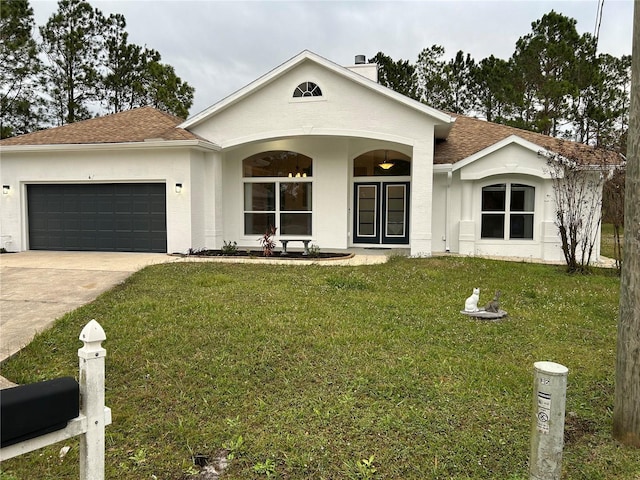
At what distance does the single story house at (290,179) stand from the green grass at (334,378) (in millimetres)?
5361

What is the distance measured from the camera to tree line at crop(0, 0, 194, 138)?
23375mm

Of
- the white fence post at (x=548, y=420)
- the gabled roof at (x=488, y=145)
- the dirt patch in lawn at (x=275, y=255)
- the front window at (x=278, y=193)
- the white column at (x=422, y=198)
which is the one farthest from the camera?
the front window at (x=278, y=193)

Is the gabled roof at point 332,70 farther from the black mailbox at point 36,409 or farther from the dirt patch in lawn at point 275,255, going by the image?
the black mailbox at point 36,409

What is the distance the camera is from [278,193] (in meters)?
14.5

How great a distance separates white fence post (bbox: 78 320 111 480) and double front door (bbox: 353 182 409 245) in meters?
12.9

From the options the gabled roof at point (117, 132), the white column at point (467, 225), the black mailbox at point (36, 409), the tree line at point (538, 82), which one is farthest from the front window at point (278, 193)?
the tree line at point (538, 82)

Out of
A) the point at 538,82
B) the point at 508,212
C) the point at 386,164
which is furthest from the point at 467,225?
the point at 538,82

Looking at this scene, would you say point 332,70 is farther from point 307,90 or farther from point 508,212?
point 508,212

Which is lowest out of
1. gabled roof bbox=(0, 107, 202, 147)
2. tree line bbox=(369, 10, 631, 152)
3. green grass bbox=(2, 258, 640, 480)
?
green grass bbox=(2, 258, 640, 480)

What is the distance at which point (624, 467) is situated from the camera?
2.99 metres

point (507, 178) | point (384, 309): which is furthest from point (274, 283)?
point (507, 178)

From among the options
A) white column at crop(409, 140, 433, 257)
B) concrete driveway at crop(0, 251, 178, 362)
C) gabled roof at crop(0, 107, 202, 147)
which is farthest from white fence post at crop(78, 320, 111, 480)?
gabled roof at crop(0, 107, 202, 147)

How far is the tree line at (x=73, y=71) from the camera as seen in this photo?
23.4 m

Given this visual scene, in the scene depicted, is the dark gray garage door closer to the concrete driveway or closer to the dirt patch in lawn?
the concrete driveway
